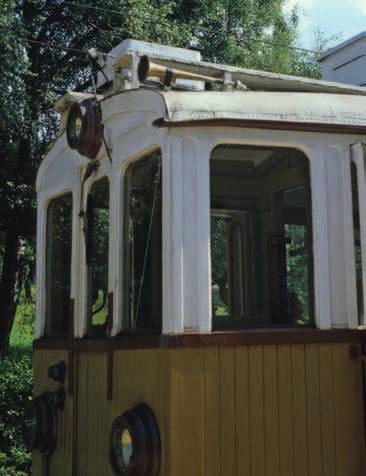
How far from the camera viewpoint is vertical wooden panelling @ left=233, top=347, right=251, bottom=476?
3.03 meters

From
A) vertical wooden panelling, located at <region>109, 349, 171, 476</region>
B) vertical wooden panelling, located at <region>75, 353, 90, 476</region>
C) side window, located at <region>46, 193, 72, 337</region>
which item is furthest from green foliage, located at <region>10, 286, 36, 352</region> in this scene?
vertical wooden panelling, located at <region>109, 349, 171, 476</region>

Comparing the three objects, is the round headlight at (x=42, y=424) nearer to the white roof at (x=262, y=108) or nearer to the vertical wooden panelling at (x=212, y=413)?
the vertical wooden panelling at (x=212, y=413)

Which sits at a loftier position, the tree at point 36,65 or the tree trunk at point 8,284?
the tree at point 36,65

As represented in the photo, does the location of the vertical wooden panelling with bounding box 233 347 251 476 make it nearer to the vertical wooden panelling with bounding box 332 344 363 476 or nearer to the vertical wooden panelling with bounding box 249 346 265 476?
the vertical wooden panelling with bounding box 249 346 265 476

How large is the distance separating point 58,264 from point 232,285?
1757mm

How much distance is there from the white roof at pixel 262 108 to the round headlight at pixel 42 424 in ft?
6.82

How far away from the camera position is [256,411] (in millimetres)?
3080

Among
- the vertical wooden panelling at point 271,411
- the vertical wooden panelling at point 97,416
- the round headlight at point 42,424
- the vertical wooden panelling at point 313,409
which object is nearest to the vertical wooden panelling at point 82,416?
the vertical wooden panelling at point 97,416

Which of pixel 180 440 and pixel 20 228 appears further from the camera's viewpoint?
pixel 20 228

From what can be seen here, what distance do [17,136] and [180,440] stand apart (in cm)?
975

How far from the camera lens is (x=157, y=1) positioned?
46.6ft

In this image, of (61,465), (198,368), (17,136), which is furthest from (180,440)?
(17,136)

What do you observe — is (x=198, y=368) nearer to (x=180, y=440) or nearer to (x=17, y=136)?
(x=180, y=440)

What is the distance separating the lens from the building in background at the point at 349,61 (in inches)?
221
